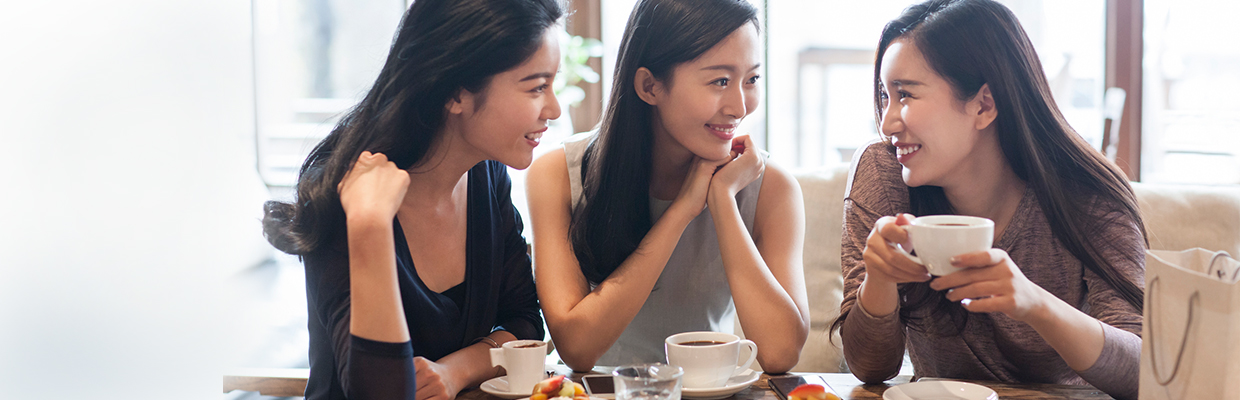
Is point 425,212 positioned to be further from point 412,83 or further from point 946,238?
point 946,238

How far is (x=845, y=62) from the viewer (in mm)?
3254

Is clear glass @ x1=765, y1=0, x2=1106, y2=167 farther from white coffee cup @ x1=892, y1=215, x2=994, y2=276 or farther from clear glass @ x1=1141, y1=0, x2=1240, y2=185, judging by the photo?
white coffee cup @ x1=892, y1=215, x2=994, y2=276

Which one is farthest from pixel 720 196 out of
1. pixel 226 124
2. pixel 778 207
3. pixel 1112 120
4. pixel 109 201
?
pixel 1112 120

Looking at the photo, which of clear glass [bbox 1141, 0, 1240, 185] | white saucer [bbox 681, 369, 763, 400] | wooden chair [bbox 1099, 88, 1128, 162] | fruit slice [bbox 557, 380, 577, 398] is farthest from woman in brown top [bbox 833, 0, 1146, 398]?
clear glass [bbox 1141, 0, 1240, 185]

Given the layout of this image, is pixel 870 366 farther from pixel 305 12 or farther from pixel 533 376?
pixel 305 12

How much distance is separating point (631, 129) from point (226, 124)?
2.31 m

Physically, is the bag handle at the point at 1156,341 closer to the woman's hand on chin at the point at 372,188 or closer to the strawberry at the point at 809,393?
the strawberry at the point at 809,393

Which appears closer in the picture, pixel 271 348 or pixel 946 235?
pixel 946 235

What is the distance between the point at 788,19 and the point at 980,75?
83.5 inches

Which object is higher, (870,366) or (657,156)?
(657,156)

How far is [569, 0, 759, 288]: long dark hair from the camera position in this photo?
1274 millimetres

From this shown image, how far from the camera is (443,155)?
1197 mm

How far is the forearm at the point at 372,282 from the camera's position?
0.91 m

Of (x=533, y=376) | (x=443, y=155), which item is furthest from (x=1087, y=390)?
(x=443, y=155)
